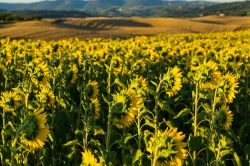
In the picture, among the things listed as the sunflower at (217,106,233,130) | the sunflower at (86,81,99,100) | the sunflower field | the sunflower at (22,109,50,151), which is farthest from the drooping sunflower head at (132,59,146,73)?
the sunflower at (22,109,50,151)

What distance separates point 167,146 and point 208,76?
3.21 meters

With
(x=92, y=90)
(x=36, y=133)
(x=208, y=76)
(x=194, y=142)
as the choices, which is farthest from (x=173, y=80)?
(x=36, y=133)

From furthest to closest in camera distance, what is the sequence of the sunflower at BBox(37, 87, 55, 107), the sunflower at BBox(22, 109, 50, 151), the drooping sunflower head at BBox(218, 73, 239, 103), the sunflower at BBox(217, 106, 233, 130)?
the sunflower at BBox(37, 87, 55, 107)
the drooping sunflower head at BBox(218, 73, 239, 103)
the sunflower at BBox(217, 106, 233, 130)
the sunflower at BBox(22, 109, 50, 151)

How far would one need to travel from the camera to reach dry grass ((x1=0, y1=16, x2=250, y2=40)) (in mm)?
40700

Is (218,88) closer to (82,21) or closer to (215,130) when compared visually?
(215,130)

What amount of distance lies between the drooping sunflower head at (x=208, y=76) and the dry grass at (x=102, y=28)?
32.9 meters

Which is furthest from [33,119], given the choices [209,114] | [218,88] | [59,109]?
[59,109]

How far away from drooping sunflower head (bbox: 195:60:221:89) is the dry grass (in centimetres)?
3288

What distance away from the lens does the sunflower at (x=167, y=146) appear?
3.09m

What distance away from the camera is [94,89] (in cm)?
652

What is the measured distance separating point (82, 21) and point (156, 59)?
53901mm

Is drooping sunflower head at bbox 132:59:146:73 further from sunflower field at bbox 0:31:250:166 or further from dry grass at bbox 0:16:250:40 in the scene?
dry grass at bbox 0:16:250:40

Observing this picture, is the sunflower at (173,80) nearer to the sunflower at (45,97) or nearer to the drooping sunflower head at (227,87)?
the drooping sunflower head at (227,87)

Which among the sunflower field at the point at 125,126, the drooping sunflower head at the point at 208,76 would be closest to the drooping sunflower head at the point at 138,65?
the sunflower field at the point at 125,126
